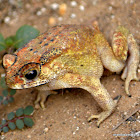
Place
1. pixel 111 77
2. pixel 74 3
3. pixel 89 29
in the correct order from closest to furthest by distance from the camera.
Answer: pixel 89 29
pixel 111 77
pixel 74 3

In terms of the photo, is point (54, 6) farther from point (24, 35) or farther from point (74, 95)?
point (74, 95)

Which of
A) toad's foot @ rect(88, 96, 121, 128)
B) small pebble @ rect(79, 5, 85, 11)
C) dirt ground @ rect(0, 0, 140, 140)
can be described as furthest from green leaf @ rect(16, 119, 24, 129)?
small pebble @ rect(79, 5, 85, 11)

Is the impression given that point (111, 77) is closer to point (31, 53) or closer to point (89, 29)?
point (89, 29)

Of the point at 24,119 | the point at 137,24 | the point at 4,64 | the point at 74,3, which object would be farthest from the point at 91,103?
the point at 74,3

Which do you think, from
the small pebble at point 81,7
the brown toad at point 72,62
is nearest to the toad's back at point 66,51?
the brown toad at point 72,62

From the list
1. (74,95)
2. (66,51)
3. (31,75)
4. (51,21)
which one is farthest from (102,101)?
(51,21)

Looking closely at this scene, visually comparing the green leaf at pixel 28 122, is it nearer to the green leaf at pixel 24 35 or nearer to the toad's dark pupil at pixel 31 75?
the toad's dark pupil at pixel 31 75
